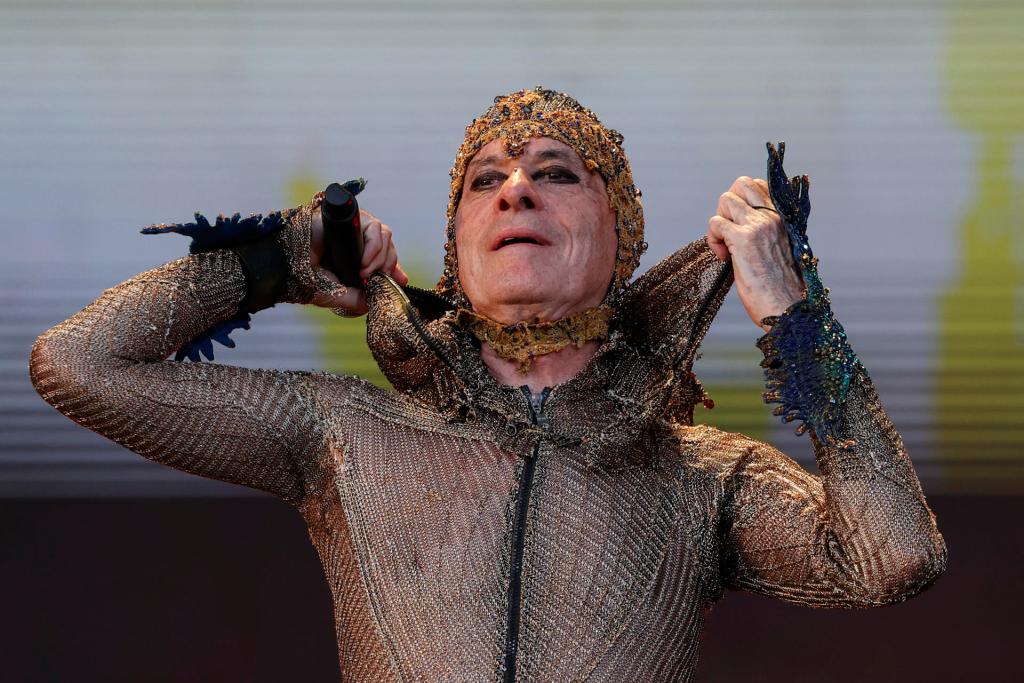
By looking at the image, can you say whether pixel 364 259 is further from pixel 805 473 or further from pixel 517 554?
pixel 805 473

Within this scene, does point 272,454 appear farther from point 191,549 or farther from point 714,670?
point 714,670

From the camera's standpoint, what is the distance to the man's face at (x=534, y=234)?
2.39m

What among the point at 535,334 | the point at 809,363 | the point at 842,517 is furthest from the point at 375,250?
A: the point at 842,517

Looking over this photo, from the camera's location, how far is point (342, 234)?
2.46 m

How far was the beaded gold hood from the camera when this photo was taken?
2359 mm

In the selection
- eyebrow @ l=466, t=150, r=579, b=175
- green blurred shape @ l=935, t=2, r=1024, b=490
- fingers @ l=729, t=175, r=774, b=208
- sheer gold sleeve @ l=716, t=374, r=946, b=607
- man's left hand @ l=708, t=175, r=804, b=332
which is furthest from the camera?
green blurred shape @ l=935, t=2, r=1024, b=490

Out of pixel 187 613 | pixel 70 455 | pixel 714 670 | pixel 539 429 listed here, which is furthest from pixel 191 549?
pixel 539 429

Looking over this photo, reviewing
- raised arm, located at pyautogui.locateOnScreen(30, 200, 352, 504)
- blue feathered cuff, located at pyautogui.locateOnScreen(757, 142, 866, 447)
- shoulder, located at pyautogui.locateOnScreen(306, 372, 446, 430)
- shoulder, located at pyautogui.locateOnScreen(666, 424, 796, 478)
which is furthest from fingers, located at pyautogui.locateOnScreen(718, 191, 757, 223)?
raised arm, located at pyautogui.locateOnScreen(30, 200, 352, 504)

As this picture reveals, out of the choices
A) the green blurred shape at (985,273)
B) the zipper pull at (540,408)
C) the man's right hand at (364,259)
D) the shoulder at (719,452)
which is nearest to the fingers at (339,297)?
the man's right hand at (364,259)

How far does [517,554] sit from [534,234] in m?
0.50

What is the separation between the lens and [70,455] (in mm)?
3838

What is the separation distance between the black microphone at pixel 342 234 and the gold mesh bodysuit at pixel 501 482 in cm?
6

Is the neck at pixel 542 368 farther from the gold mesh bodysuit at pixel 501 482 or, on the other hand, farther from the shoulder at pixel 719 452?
the shoulder at pixel 719 452

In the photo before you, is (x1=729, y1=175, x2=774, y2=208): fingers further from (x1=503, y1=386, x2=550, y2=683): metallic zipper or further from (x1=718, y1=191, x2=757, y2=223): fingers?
(x1=503, y1=386, x2=550, y2=683): metallic zipper
